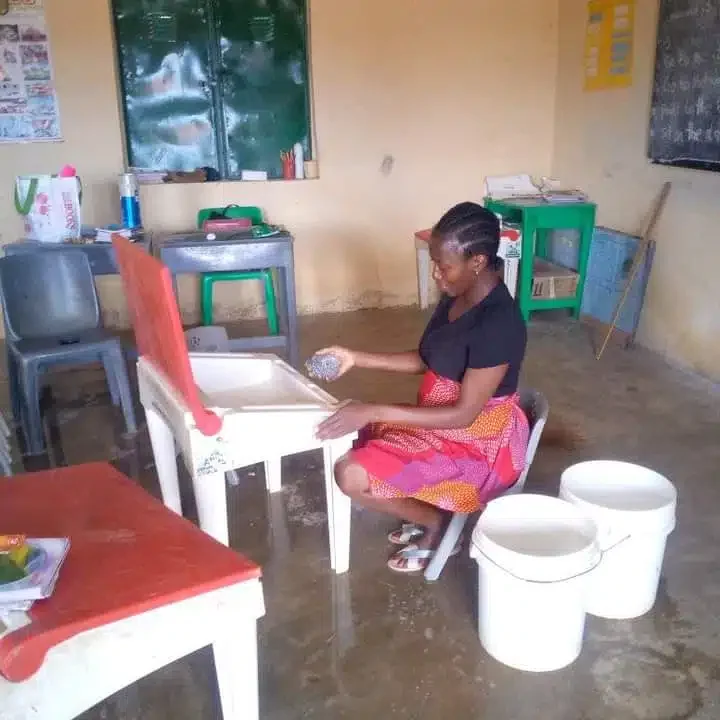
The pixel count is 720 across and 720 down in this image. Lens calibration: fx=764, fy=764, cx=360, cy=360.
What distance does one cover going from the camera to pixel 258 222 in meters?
4.18

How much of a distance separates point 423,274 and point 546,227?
853 mm

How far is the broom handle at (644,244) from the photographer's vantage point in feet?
13.0

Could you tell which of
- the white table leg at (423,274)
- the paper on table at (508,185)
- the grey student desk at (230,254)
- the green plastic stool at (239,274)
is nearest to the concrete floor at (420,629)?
the grey student desk at (230,254)

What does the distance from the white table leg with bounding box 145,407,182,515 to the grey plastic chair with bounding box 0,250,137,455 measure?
0.86m

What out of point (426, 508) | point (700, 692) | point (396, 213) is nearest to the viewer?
point (700, 692)

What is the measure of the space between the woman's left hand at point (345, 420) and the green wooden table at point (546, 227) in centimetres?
277

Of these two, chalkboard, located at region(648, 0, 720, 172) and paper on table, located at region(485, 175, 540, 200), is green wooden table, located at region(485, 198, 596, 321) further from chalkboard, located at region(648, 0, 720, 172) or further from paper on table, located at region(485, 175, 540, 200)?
chalkboard, located at region(648, 0, 720, 172)

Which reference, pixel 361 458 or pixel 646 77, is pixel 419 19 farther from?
pixel 361 458

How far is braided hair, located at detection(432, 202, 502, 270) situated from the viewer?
193 cm

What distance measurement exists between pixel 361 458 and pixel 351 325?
293cm

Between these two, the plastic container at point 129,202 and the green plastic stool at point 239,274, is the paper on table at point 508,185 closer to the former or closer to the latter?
the green plastic stool at point 239,274

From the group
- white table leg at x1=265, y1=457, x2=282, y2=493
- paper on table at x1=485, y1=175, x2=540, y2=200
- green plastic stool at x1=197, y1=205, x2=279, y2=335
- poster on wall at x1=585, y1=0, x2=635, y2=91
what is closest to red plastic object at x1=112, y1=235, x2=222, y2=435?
white table leg at x1=265, y1=457, x2=282, y2=493

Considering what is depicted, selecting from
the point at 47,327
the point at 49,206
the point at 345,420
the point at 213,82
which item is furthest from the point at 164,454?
the point at 213,82

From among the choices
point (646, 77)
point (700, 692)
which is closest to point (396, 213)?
point (646, 77)
